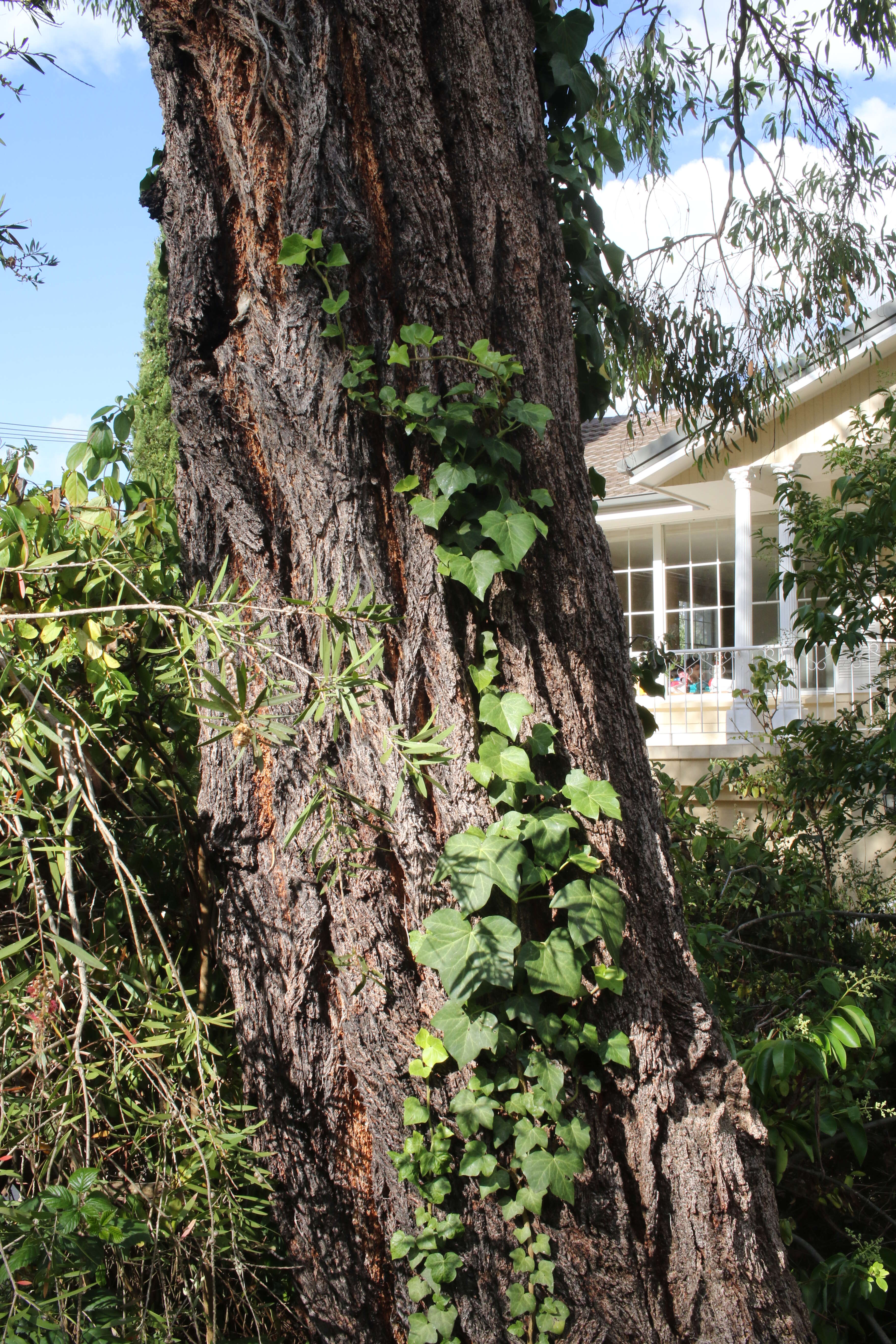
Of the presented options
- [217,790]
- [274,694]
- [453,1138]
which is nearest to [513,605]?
[274,694]

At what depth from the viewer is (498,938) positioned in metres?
1.53

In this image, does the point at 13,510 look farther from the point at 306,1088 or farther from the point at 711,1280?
the point at 711,1280

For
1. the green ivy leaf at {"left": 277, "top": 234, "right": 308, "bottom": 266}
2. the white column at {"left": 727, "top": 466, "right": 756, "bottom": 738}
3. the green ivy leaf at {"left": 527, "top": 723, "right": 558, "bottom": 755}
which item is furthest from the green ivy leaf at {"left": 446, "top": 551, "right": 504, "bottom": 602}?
the white column at {"left": 727, "top": 466, "right": 756, "bottom": 738}

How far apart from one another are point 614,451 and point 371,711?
12045 mm

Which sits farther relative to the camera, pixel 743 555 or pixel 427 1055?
pixel 743 555

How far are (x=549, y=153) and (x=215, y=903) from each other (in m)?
2.02

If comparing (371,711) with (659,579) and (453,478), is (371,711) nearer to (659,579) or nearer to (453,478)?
(453,478)

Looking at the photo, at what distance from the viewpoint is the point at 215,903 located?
1822 mm

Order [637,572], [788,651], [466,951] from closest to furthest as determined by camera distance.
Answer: [466,951] < [788,651] < [637,572]

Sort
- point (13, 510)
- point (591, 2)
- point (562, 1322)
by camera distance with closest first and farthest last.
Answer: point (562, 1322), point (13, 510), point (591, 2)

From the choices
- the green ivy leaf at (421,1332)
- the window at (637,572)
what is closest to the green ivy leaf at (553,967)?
the green ivy leaf at (421,1332)

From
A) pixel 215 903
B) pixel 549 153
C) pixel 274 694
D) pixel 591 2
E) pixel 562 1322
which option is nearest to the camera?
pixel 274 694

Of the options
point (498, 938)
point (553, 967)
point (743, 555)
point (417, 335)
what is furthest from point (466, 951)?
point (743, 555)

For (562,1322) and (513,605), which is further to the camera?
(513,605)
